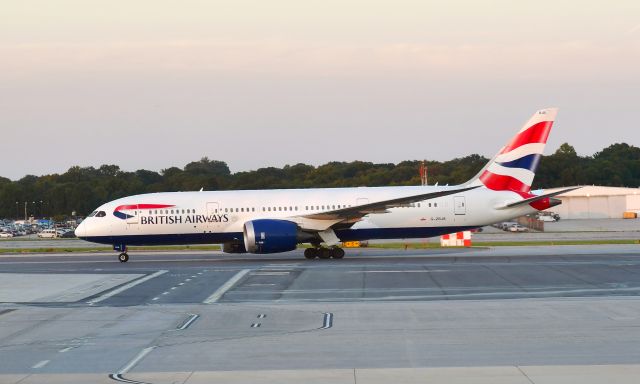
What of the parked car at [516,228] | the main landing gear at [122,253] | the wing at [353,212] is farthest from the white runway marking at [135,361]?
the parked car at [516,228]

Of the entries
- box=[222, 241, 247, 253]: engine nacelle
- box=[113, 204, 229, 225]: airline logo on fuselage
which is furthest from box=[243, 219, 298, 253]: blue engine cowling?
box=[222, 241, 247, 253]: engine nacelle

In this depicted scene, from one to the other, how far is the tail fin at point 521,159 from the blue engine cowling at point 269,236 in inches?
412

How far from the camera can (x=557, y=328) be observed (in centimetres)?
1920

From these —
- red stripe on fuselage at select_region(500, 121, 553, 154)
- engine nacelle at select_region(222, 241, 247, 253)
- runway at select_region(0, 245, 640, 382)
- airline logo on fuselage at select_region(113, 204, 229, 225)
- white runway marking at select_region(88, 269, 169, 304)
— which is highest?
red stripe on fuselage at select_region(500, 121, 553, 154)

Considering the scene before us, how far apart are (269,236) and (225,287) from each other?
1377cm

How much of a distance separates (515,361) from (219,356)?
16.1 feet

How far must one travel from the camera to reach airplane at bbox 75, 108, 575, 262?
47.3 m

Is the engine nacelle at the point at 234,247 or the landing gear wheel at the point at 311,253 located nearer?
the landing gear wheel at the point at 311,253

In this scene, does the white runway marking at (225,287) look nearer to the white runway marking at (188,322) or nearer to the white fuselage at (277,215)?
the white runway marking at (188,322)

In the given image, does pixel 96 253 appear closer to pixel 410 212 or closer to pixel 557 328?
pixel 410 212

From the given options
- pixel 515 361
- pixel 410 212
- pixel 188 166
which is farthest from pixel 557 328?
pixel 188 166

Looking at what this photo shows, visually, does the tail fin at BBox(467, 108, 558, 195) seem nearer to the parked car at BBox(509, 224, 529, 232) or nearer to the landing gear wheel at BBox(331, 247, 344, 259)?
the landing gear wheel at BBox(331, 247, 344, 259)

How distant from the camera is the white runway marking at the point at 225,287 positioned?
27125 mm

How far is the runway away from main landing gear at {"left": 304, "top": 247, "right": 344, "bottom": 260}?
18.2 ft
